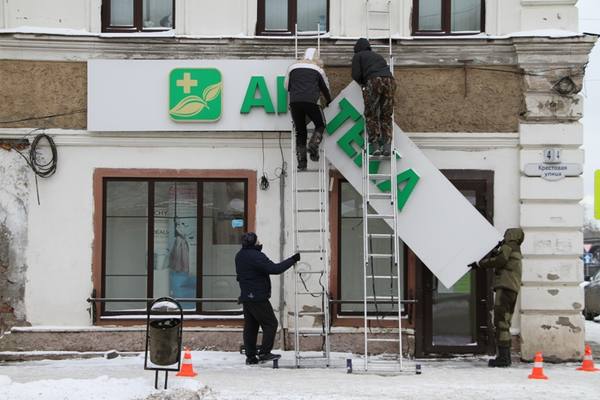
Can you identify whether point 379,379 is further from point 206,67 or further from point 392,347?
point 206,67

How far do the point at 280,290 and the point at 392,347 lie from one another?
5.65 feet

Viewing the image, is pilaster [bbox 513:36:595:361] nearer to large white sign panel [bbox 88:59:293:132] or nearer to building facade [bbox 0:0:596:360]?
building facade [bbox 0:0:596:360]

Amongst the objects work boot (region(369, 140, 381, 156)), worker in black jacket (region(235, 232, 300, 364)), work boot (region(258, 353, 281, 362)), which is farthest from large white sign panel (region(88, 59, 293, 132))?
work boot (region(258, 353, 281, 362))

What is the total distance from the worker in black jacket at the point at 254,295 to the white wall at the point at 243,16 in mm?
3073

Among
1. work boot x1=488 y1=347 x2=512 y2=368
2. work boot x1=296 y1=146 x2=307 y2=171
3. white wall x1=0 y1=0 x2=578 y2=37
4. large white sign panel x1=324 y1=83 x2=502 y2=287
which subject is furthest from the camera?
white wall x1=0 y1=0 x2=578 y2=37

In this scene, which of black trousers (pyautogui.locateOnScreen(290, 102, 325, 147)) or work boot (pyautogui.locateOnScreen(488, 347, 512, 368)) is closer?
black trousers (pyautogui.locateOnScreen(290, 102, 325, 147))

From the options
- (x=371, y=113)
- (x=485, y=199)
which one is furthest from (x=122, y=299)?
(x=485, y=199)

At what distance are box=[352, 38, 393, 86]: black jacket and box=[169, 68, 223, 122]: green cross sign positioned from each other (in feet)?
6.33

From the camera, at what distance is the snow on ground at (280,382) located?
9789 mm

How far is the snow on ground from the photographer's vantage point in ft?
32.1

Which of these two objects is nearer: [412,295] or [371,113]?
[371,113]

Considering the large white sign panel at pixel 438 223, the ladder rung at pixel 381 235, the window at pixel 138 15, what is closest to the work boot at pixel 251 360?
the ladder rung at pixel 381 235

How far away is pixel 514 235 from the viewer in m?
12.2

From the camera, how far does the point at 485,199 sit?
12898 mm
